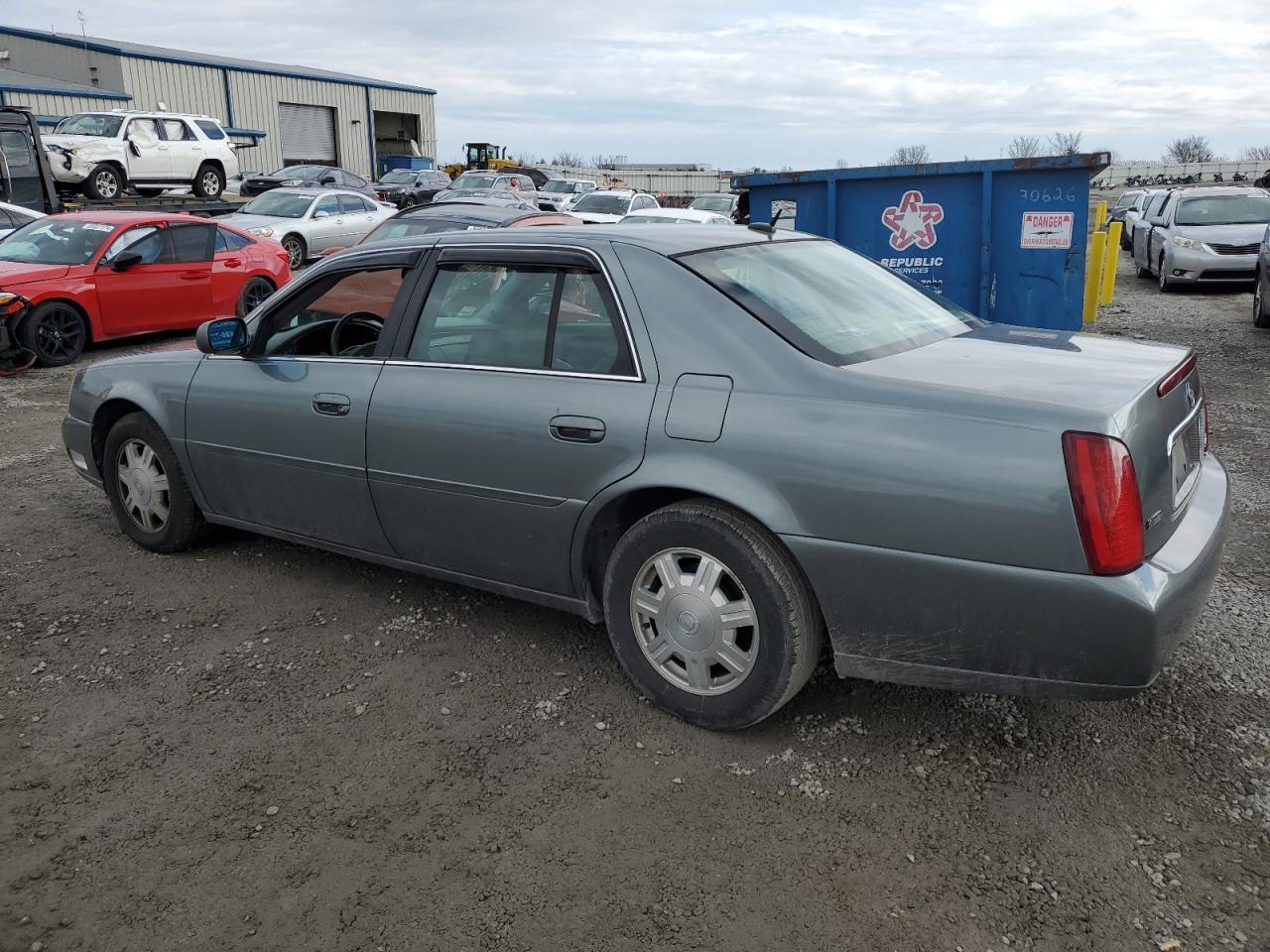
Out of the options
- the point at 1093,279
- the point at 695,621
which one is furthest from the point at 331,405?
the point at 1093,279

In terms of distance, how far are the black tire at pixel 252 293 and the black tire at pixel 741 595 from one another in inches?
387

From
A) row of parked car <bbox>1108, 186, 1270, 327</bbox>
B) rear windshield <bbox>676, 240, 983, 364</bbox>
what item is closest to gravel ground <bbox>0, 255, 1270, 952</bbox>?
rear windshield <bbox>676, 240, 983, 364</bbox>

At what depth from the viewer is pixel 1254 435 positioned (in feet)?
23.3

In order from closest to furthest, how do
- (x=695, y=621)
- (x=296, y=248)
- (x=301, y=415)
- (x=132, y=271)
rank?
(x=695, y=621), (x=301, y=415), (x=132, y=271), (x=296, y=248)

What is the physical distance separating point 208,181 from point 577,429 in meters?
23.8

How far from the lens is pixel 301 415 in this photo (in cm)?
414

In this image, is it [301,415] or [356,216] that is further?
[356,216]

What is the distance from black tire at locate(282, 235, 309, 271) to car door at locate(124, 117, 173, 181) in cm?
583

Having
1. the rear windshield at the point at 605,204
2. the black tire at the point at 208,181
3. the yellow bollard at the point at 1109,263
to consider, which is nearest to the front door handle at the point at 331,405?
the yellow bollard at the point at 1109,263

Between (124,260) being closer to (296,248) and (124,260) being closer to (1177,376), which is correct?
(296,248)

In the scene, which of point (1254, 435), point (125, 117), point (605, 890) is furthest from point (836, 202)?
point (125, 117)

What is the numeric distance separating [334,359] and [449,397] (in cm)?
70

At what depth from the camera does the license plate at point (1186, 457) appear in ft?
9.84

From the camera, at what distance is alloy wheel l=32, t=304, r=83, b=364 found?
10164mm
